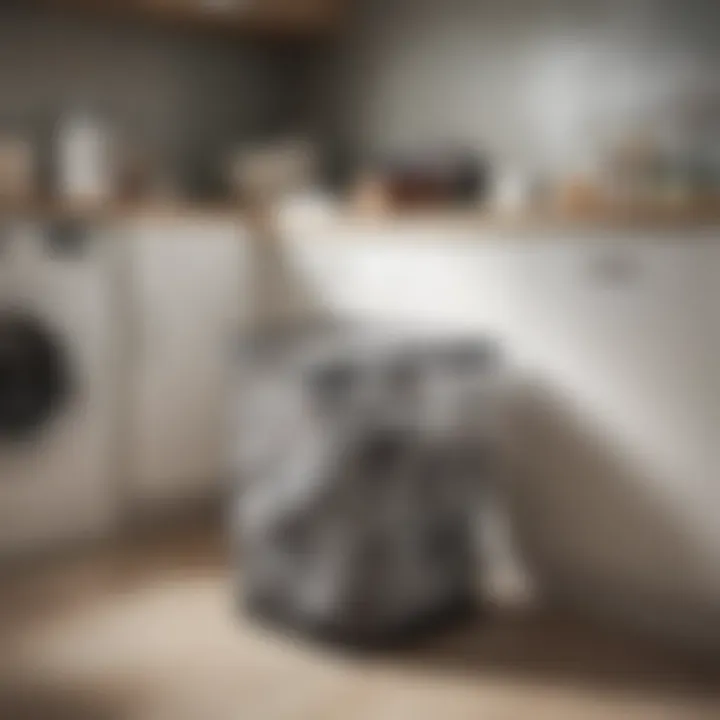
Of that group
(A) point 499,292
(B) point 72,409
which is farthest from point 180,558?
(A) point 499,292

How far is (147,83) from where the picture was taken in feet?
11.0

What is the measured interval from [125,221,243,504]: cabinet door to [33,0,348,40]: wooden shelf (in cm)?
57

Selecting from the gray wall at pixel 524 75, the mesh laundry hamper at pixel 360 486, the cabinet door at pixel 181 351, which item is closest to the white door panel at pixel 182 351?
the cabinet door at pixel 181 351

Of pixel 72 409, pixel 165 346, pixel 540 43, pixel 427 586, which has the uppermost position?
pixel 540 43

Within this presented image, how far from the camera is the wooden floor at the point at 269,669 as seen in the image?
1994 mm

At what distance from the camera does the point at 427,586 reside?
7.78 ft

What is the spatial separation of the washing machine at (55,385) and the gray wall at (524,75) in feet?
3.51

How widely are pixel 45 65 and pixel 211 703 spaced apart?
1814 millimetres

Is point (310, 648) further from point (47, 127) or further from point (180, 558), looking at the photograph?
point (47, 127)

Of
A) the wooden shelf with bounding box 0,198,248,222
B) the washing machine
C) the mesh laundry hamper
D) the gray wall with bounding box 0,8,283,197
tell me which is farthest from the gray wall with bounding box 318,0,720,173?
the washing machine

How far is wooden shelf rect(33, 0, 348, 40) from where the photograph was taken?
3.01m

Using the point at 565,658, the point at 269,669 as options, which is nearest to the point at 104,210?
the point at 269,669

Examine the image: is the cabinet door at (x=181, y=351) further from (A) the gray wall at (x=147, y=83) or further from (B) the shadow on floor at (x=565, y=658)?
(B) the shadow on floor at (x=565, y=658)

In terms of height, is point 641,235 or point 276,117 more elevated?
point 276,117
